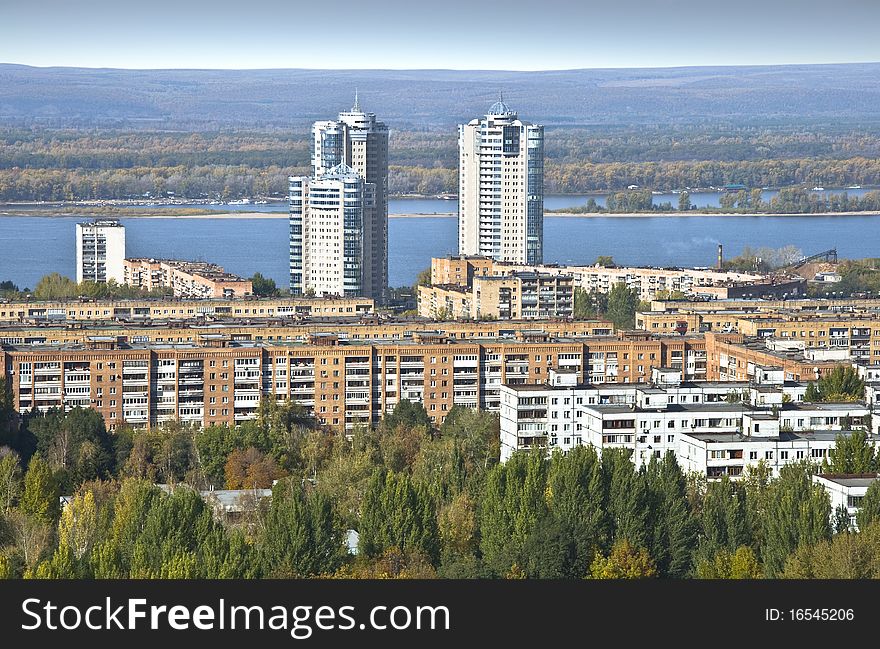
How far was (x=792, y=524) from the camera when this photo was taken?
5.52 m

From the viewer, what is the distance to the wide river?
79.9 feet

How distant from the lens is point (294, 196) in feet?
56.9

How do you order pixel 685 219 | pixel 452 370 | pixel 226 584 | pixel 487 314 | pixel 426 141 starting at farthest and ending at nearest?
pixel 426 141 → pixel 685 219 → pixel 487 314 → pixel 452 370 → pixel 226 584

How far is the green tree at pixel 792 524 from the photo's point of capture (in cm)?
539

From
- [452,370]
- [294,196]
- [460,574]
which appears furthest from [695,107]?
[460,574]

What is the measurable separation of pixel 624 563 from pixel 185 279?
11.5 m

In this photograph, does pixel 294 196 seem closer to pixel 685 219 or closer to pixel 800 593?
pixel 800 593

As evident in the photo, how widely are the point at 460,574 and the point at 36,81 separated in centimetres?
3885

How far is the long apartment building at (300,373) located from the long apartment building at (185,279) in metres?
5.29

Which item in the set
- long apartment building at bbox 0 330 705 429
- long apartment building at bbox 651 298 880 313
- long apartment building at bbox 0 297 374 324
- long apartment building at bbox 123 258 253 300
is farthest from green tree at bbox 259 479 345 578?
long apartment building at bbox 123 258 253 300

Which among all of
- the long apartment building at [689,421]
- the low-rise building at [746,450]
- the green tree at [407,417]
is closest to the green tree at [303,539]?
the long apartment building at [689,421]

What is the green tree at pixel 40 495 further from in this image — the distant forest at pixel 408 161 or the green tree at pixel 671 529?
the distant forest at pixel 408 161

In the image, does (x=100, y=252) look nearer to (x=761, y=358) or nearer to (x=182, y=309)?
(x=182, y=309)

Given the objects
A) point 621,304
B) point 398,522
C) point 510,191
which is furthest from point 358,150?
point 398,522
